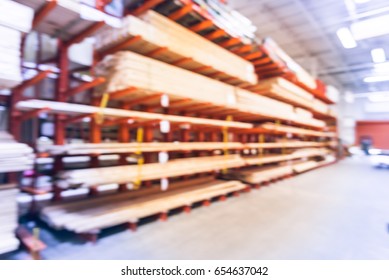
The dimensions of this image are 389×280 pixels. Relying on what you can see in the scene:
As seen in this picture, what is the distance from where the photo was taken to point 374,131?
13.6 m

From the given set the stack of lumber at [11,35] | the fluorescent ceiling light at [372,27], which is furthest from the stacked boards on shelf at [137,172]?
the fluorescent ceiling light at [372,27]

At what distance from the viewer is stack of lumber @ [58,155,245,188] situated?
7.63 ft

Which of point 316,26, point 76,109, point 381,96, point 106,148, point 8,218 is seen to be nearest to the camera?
point 8,218

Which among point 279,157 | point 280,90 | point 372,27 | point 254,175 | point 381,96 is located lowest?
point 254,175

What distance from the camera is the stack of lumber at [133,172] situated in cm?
232

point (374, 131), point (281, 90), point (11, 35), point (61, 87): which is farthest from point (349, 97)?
point (11, 35)

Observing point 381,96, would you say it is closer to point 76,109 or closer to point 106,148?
point 106,148

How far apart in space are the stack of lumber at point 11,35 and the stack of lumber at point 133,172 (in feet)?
3.44

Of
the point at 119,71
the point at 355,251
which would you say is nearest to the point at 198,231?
the point at 355,251

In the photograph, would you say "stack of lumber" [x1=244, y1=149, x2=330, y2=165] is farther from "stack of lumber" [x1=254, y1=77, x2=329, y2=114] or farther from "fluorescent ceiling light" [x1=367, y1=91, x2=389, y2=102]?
"fluorescent ceiling light" [x1=367, y1=91, x2=389, y2=102]

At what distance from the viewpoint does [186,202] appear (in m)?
3.26

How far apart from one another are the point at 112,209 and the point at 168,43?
6.87 feet

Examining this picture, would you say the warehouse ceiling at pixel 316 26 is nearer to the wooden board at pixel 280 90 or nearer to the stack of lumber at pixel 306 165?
the wooden board at pixel 280 90
